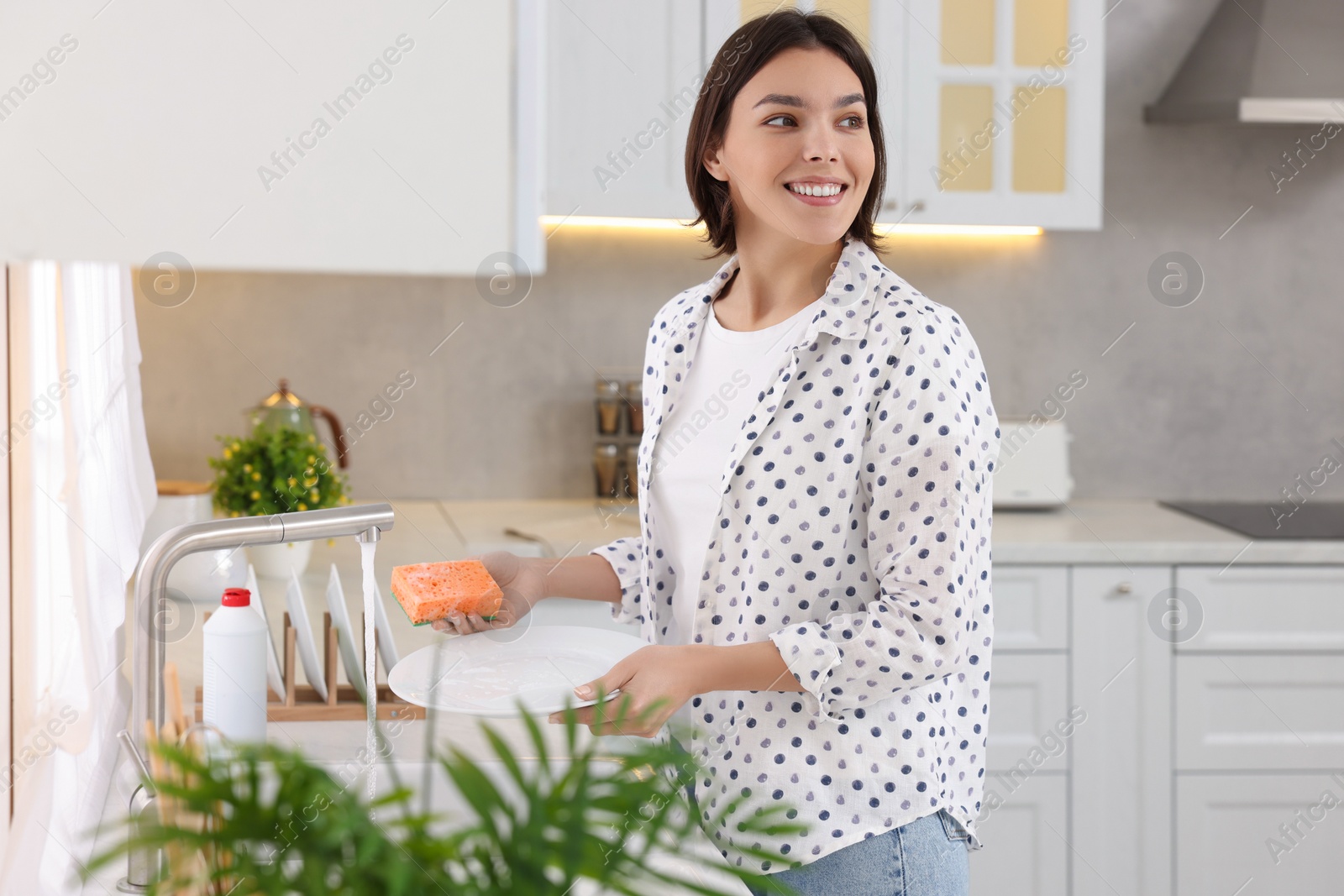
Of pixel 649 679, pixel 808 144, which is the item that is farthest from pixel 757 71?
pixel 649 679

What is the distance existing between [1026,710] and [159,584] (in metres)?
1.69

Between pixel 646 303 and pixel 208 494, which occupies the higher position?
pixel 646 303

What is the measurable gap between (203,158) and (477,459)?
235cm

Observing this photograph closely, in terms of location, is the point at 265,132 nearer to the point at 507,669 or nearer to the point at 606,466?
the point at 507,669

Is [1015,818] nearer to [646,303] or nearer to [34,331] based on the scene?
[646,303]

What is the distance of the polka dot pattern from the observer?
94 cm

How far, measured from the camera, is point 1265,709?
207 cm

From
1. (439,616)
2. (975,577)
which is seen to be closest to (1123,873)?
(975,577)

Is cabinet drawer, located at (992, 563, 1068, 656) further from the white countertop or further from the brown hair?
the brown hair

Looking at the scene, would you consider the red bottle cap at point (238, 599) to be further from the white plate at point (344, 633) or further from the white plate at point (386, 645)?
the white plate at point (386, 645)

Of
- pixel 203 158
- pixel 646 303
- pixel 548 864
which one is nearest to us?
pixel 203 158

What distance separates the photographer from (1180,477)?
2645 mm

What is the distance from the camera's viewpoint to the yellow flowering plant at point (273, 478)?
6.46 feet

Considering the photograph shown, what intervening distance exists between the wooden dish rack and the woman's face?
23.9 inches
